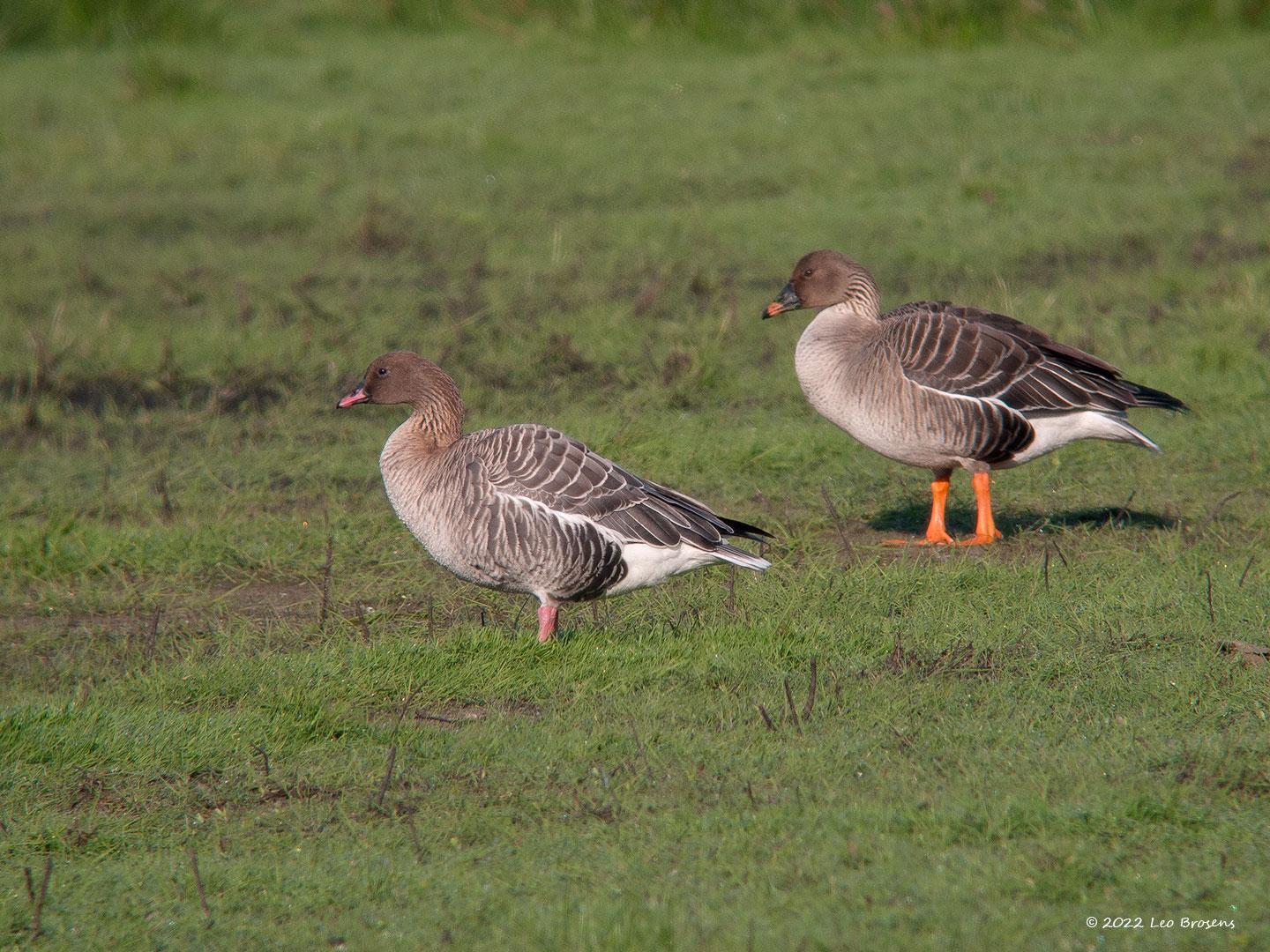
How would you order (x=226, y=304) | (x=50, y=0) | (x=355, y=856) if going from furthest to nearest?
(x=50, y=0)
(x=226, y=304)
(x=355, y=856)

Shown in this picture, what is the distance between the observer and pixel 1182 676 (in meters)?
5.27

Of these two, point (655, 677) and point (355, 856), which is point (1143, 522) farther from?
point (355, 856)

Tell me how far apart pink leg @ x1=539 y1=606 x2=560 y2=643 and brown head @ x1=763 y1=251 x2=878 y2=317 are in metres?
2.60

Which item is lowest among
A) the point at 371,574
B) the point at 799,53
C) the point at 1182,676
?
the point at 371,574

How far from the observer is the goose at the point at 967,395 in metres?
7.25

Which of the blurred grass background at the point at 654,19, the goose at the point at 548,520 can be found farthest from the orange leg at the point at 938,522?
the blurred grass background at the point at 654,19

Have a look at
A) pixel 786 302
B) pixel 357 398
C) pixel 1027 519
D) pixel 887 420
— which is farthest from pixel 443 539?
pixel 1027 519

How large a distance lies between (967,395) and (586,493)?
2211 mm

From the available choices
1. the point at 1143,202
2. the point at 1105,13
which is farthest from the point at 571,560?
the point at 1105,13

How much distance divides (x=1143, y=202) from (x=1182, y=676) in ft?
25.0

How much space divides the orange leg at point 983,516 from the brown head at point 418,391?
7.90 ft

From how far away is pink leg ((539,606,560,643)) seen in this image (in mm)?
5926

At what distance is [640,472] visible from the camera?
8086mm

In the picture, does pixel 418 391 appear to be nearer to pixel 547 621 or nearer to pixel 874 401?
pixel 547 621
